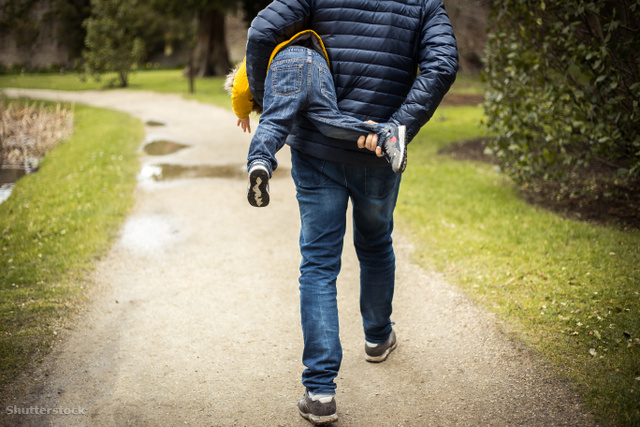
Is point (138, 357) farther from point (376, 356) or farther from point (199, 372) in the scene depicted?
point (376, 356)

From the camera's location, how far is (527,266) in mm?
4500

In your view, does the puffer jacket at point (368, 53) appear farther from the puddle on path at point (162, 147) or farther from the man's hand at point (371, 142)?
the puddle on path at point (162, 147)

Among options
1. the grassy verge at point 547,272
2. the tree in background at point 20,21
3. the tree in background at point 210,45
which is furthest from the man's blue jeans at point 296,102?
the tree in background at point 210,45

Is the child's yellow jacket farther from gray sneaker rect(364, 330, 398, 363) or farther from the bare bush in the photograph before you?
the bare bush

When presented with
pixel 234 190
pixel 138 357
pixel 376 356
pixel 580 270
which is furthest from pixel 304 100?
pixel 234 190

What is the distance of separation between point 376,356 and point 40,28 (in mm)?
9944

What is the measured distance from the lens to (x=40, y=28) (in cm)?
1023

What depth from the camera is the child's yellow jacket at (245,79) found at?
2.48m

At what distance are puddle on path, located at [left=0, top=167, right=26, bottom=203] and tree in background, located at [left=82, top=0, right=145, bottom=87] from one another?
49.2 ft

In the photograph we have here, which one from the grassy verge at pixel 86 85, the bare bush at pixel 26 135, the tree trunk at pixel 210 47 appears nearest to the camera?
the bare bush at pixel 26 135

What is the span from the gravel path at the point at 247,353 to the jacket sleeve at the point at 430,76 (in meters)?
1.42

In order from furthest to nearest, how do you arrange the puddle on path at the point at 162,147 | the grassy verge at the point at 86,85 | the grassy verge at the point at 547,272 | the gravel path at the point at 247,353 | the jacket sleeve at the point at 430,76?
the grassy verge at the point at 86,85
the puddle on path at the point at 162,147
the grassy verge at the point at 547,272
the gravel path at the point at 247,353
the jacket sleeve at the point at 430,76

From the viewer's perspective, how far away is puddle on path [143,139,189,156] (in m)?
9.66

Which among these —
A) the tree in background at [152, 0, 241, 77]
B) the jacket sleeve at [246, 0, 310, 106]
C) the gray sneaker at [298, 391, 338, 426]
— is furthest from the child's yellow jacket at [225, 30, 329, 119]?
the tree in background at [152, 0, 241, 77]
